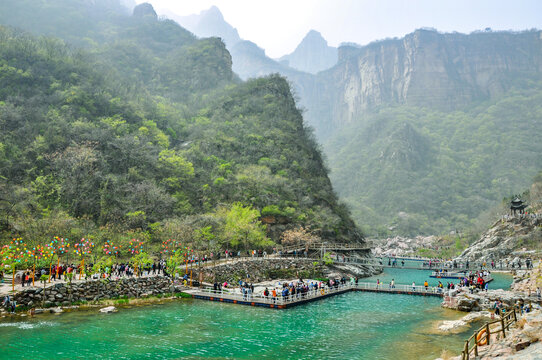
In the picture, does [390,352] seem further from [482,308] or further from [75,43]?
[75,43]

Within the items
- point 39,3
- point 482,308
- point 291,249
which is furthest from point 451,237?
point 39,3

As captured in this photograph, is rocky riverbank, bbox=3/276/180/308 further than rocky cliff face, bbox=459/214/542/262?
No

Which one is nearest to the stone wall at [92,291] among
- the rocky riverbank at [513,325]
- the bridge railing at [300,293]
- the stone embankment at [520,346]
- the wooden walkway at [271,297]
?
the wooden walkway at [271,297]

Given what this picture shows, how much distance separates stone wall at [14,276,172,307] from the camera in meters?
30.9

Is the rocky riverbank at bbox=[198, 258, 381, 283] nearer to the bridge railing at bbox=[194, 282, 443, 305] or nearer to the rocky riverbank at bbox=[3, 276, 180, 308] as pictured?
the bridge railing at bbox=[194, 282, 443, 305]

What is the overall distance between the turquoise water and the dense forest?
1303cm

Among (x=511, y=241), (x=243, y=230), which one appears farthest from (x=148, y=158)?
(x=511, y=241)

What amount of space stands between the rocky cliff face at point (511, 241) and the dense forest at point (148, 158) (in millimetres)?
27399

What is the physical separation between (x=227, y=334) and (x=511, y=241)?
255 ft

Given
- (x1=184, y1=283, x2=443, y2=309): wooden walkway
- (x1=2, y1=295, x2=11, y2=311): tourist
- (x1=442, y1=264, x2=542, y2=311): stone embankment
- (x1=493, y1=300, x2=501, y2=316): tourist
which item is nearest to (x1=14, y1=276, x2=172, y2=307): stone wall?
(x1=2, y1=295, x2=11, y2=311): tourist

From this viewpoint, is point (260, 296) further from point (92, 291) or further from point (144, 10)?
point (144, 10)

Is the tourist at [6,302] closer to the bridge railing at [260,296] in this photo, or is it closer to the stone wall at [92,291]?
the stone wall at [92,291]

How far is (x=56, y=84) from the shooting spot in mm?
74188

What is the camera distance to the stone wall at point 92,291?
3089 centimetres
